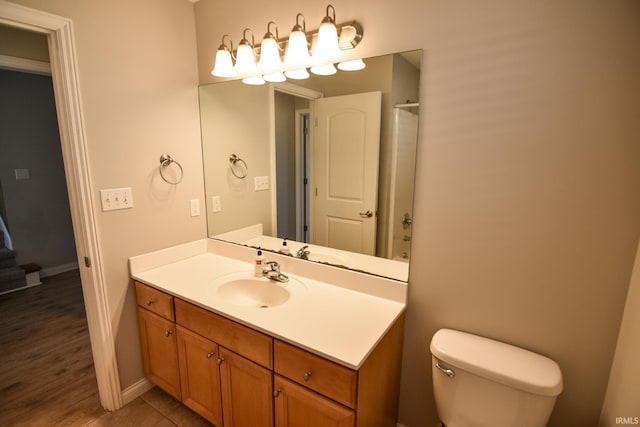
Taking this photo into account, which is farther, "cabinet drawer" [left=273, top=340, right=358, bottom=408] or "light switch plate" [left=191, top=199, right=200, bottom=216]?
"light switch plate" [left=191, top=199, right=200, bottom=216]

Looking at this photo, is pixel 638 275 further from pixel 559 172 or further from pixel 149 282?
pixel 149 282

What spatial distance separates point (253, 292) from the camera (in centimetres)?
171

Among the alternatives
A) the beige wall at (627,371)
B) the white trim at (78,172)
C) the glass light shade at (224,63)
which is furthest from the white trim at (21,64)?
the beige wall at (627,371)

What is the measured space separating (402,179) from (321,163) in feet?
1.57

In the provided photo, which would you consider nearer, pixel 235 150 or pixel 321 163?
pixel 321 163

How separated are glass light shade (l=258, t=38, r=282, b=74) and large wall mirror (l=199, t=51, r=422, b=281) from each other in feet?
0.44

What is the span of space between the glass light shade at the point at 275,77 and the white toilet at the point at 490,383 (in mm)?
1505

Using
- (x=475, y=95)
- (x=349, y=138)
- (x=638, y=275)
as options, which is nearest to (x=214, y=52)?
(x=349, y=138)

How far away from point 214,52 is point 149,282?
4.67 ft

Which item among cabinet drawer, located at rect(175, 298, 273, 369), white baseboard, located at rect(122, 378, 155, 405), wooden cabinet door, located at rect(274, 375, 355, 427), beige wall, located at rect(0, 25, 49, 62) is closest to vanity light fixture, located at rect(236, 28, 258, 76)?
cabinet drawer, located at rect(175, 298, 273, 369)

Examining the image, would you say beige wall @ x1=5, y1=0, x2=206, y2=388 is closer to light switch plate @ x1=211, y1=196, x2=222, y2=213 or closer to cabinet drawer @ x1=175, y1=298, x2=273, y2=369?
light switch plate @ x1=211, y1=196, x2=222, y2=213

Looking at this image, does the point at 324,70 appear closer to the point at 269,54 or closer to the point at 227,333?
the point at 269,54

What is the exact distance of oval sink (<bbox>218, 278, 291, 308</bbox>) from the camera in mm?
1642

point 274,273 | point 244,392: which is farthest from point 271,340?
point 274,273
